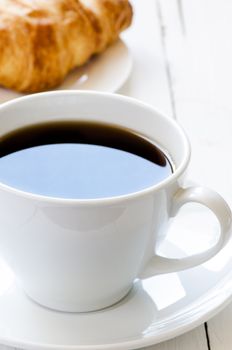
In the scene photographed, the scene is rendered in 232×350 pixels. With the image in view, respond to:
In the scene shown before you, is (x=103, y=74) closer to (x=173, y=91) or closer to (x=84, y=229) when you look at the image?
(x=173, y=91)

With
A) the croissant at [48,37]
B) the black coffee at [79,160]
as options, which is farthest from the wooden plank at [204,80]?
the black coffee at [79,160]

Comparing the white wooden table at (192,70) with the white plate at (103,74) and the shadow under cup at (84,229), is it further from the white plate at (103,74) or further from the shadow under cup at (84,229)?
the shadow under cup at (84,229)

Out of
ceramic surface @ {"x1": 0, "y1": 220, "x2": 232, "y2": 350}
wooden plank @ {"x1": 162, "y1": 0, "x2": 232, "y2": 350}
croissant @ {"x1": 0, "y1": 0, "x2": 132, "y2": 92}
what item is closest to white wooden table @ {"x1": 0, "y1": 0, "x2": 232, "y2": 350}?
wooden plank @ {"x1": 162, "y1": 0, "x2": 232, "y2": 350}

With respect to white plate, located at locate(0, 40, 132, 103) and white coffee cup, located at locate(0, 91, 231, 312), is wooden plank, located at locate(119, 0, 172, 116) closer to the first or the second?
white plate, located at locate(0, 40, 132, 103)

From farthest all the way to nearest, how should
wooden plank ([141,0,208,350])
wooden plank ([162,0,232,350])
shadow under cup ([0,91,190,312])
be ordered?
wooden plank ([162,0,232,350])
wooden plank ([141,0,208,350])
shadow under cup ([0,91,190,312])

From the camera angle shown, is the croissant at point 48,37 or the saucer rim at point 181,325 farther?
the croissant at point 48,37

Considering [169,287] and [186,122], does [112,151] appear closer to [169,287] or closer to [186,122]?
[169,287]
